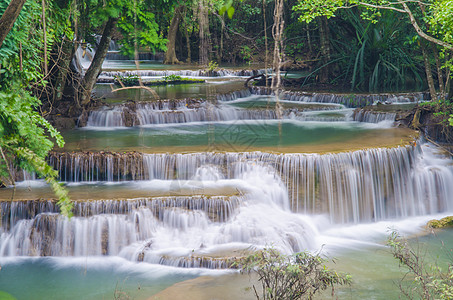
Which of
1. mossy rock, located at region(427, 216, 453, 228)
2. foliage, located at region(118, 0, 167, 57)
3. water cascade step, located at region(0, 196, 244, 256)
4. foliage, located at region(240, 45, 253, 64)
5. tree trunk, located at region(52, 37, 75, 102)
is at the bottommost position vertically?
mossy rock, located at region(427, 216, 453, 228)

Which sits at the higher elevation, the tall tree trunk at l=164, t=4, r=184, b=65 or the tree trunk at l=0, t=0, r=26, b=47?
the tall tree trunk at l=164, t=4, r=184, b=65

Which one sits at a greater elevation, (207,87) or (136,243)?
(207,87)

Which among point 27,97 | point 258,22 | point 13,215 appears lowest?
point 13,215

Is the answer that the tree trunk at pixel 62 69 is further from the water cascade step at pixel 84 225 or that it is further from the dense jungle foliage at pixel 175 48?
the water cascade step at pixel 84 225

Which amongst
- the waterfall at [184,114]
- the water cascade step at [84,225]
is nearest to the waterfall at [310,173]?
the water cascade step at [84,225]

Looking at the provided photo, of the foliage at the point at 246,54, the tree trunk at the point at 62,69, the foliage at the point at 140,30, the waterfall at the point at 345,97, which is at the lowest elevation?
the waterfall at the point at 345,97

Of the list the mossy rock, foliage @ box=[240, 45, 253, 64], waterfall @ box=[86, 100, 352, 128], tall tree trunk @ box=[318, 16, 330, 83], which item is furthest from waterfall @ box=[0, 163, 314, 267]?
foliage @ box=[240, 45, 253, 64]

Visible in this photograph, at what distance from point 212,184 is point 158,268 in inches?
86.3

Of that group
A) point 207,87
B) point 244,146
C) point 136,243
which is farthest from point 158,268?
point 207,87

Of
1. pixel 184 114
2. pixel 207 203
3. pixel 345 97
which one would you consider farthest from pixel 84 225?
pixel 345 97

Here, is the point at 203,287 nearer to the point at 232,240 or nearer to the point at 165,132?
the point at 232,240

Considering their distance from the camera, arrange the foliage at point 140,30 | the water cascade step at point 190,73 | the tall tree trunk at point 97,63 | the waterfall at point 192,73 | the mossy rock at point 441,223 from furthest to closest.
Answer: the waterfall at point 192,73, the water cascade step at point 190,73, the tall tree trunk at point 97,63, the foliage at point 140,30, the mossy rock at point 441,223

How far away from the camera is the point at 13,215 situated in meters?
7.51

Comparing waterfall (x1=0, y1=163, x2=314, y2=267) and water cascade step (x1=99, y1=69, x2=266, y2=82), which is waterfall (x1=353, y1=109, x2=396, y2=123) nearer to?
waterfall (x1=0, y1=163, x2=314, y2=267)
